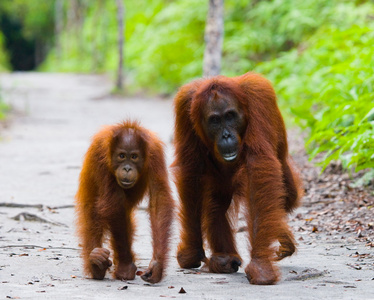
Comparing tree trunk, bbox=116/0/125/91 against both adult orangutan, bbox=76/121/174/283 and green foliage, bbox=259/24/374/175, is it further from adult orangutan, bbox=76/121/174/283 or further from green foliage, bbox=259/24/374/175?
adult orangutan, bbox=76/121/174/283

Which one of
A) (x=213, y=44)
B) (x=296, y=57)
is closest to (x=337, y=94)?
(x=213, y=44)

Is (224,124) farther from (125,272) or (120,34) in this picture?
(120,34)

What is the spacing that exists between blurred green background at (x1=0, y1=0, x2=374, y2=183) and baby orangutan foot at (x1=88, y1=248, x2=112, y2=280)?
2353 mm

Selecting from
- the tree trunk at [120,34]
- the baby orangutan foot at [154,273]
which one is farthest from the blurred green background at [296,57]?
the baby orangutan foot at [154,273]

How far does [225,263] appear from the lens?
12.9 ft

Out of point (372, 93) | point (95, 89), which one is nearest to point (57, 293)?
point (372, 93)

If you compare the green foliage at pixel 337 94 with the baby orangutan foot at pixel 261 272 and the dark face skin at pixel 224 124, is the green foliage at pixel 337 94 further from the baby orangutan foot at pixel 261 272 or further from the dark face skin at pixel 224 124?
the baby orangutan foot at pixel 261 272

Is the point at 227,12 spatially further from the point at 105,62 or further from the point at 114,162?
the point at 105,62

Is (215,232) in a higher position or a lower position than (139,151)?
lower

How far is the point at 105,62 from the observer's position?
1328 inches

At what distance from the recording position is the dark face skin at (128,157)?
3.69 meters

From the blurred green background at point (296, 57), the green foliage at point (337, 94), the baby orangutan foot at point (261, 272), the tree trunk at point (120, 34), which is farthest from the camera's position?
the tree trunk at point (120, 34)

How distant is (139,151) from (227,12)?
13763 millimetres

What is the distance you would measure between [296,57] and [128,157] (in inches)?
354
